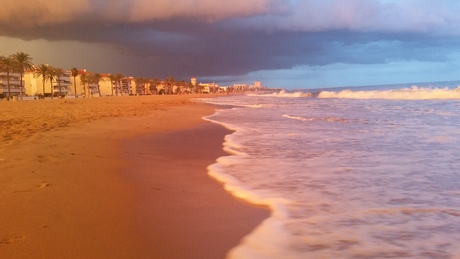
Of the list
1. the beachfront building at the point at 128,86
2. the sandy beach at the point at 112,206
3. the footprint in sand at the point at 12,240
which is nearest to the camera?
the footprint in sand at the point at 12,240

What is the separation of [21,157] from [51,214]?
138 inches

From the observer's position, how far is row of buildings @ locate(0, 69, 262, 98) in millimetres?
104500

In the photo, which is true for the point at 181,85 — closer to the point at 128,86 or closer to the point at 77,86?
the point at 128,86

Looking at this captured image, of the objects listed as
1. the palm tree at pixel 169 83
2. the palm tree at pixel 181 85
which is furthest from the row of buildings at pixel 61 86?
the palm tree at pixel 181 85

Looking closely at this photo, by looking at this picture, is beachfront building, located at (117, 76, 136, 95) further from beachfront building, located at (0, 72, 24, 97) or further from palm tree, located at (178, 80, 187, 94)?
beachfront building, located at (0, 72, 24, 97)

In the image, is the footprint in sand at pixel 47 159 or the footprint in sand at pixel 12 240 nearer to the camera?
the footprint in sand at pixel 12 240

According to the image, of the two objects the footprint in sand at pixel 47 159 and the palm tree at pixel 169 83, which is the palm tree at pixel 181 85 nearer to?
the palm tree at pixel 169 83

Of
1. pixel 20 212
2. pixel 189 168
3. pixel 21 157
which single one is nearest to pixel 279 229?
pixel 20 212

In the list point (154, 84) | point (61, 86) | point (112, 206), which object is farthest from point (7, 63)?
point (154, 84)

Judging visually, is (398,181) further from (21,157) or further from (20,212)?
(21,157)

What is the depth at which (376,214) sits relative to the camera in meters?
4.93

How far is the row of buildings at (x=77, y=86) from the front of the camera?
104 meters

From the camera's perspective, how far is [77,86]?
140 m

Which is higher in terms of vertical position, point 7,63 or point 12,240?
point 7,63
